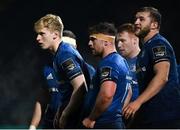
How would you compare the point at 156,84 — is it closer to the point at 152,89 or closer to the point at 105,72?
the point at 152,89

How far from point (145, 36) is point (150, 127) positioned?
67cm

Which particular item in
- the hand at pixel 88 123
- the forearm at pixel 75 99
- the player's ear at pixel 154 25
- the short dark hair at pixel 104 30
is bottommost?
the hand at pixel 88 123

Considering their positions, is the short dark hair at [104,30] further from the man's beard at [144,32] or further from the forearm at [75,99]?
the forearm at [75,99]

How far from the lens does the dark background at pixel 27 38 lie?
11195mm

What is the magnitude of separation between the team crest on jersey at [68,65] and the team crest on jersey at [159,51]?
71 centimetres

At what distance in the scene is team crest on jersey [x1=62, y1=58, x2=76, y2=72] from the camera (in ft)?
14.2

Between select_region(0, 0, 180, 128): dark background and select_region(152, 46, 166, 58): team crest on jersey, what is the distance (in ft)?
22.6

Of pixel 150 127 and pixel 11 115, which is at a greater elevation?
pixel 150 127

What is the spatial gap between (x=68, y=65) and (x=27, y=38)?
742 cm

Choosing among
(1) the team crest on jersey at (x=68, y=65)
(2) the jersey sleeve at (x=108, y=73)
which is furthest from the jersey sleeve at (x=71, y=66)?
(2) the jersey sleeve at (x=108, y=73)

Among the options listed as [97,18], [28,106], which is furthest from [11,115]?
[97,18]

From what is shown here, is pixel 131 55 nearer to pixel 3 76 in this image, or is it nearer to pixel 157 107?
pixel 157 107

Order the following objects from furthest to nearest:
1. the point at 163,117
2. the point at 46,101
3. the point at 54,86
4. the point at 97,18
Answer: the point at 97,18 → the point at 46,101 → the point at 54,86 → the point at 163,117

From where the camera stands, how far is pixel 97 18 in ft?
36.6
